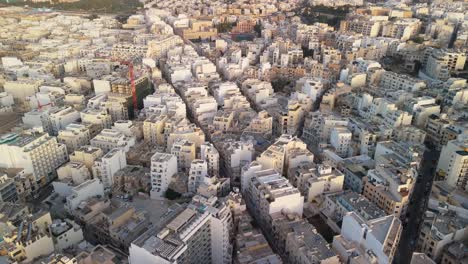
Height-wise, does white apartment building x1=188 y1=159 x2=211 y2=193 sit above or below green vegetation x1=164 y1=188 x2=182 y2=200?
above

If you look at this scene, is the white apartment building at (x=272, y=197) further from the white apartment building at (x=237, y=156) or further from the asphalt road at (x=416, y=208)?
the asphalt road at (x=416, y=208)

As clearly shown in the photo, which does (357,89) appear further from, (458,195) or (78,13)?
(78,13)

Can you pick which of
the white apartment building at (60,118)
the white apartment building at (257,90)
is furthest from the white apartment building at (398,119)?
the white apartment building at (60,118)

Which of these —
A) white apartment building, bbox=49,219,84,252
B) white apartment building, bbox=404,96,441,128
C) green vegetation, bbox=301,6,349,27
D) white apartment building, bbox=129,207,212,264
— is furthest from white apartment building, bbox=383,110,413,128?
green vegetation, bbox=301,6,349,27

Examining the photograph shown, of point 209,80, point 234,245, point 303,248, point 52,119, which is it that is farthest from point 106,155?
point 209,80

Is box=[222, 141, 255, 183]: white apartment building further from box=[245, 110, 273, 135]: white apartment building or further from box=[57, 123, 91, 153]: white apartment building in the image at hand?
box=[57, 123, 91, 153]: white apartment building
